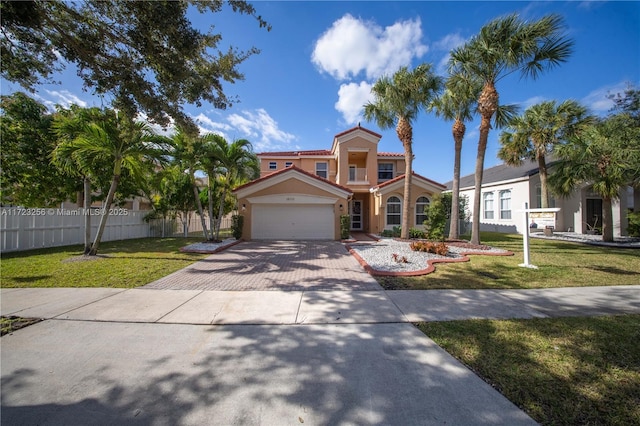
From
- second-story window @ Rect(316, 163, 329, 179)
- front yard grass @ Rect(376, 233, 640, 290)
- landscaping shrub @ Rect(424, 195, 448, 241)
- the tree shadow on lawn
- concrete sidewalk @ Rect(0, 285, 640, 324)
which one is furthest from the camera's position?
second-story window @ Rect(316, 163, 329, 179)

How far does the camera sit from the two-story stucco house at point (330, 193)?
15.1 meters

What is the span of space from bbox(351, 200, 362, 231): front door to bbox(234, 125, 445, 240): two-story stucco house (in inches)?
3.3

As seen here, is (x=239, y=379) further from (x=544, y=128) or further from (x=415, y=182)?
(x=544, y=128)

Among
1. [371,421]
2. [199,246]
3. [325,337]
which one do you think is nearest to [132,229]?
[199,246]

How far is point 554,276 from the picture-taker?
280 inches

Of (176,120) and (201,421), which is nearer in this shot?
(201,421)

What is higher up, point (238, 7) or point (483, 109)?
point (483, 109)

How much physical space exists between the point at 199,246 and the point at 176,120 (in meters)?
7.10

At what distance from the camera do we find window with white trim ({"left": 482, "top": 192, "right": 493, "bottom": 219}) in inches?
886

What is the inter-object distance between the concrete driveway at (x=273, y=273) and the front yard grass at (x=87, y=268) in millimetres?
738

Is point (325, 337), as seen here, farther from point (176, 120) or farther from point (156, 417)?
point (176, 120)

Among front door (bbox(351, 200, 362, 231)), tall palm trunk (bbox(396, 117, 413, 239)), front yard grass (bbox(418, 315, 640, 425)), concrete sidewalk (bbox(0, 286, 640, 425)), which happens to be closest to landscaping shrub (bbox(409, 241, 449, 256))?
tall palm trunk (bbox(396, 117, 413, 239))

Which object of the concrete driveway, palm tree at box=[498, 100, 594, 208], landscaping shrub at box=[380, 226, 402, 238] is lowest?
the concrete driveway

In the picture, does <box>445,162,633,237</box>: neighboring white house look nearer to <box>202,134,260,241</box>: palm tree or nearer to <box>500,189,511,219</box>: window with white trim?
<box>500,189,511,219</box>: window with white trim
